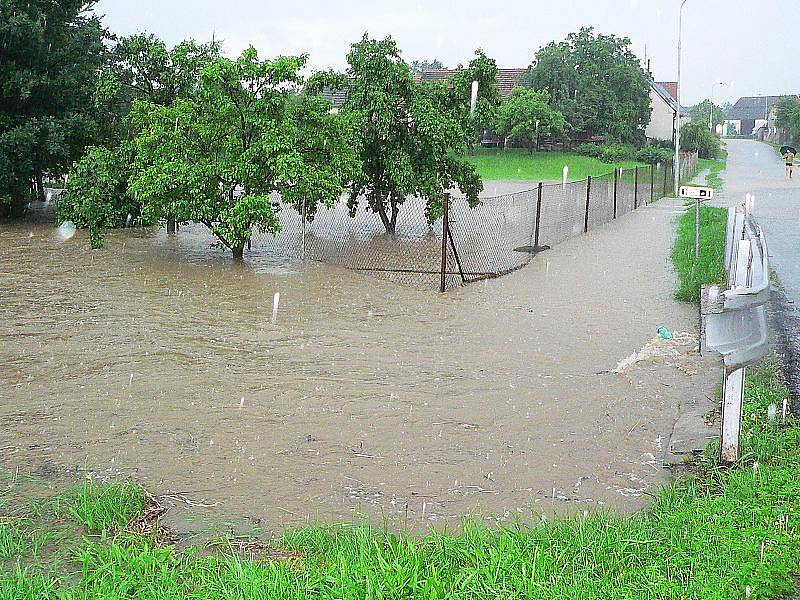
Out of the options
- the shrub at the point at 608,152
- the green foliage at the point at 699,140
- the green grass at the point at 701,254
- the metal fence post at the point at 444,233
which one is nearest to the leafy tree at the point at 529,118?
the shrub at the point at 608,152

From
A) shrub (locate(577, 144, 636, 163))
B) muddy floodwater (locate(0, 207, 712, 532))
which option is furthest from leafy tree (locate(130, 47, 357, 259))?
shrub (locate(577, 144, 636, 163))

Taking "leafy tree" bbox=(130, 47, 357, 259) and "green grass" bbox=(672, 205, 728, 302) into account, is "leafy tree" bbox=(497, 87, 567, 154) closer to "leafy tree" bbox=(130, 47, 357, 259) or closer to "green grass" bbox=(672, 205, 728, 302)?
"green grass" bbox=(672, 205, 728, 302)

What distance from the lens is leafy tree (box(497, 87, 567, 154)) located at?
5822 centimetres

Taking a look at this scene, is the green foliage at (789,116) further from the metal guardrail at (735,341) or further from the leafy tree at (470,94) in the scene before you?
the metal guardrail at (735,341)

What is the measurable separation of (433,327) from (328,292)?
299 cm

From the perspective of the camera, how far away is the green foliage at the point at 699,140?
63.6 meters

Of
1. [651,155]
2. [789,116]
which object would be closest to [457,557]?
[651,155]

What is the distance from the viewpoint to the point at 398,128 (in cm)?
1842

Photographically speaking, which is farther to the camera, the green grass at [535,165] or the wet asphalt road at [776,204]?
the green grass at [535,165]

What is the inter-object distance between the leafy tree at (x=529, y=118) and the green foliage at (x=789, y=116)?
67.5 feet

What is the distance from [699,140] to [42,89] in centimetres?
5121

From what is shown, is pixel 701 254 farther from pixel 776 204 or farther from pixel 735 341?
pixel 776 204

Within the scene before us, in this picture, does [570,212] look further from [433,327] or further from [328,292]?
[433,327]

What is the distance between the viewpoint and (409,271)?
15359 millimetres
